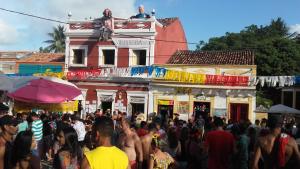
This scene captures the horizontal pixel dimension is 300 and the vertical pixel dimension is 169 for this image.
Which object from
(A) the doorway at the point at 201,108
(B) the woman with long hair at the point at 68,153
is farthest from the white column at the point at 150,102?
(B) the woman with long hair at the point at 68,153

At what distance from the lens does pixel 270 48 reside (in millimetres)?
32125

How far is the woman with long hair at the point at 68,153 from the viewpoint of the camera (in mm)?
4777

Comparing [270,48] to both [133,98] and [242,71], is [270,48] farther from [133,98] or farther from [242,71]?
[133,98]

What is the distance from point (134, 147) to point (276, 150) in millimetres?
2385

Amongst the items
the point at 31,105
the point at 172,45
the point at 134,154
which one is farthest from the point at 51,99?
the point at 172,45

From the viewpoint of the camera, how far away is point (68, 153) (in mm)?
4852

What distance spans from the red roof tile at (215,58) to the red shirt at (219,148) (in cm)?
1747

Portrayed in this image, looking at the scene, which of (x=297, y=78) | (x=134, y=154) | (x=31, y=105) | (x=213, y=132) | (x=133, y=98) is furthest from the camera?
(x=133, y=98)

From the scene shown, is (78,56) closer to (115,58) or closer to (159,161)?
(115,58)

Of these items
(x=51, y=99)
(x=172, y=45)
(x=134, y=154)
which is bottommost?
(x=134, y=154)

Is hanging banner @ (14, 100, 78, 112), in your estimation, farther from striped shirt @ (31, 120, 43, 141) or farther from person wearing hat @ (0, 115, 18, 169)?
person wearing hat @ (0, 115, 18, 169)

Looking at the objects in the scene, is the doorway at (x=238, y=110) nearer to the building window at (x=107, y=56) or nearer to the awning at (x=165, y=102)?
the awning at (x=165, y=102)

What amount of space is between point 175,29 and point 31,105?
740 inches

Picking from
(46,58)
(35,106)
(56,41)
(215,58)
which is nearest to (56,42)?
(56,41)
